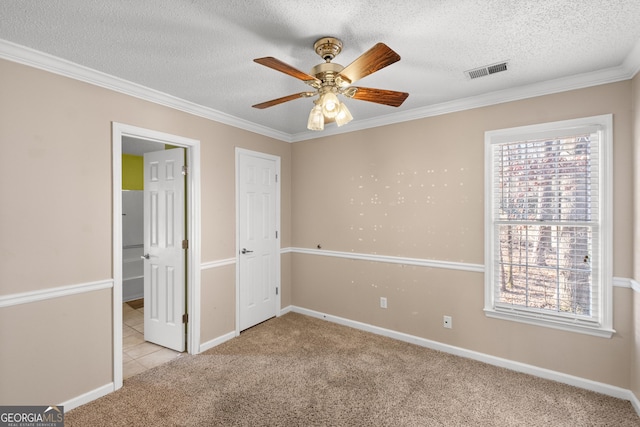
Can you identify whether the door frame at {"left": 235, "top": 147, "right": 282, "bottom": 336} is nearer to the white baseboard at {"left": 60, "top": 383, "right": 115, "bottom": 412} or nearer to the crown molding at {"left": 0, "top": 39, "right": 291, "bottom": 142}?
the crown molding at {"left": 0, "top": 39, "right": 291, "bottom": 142}

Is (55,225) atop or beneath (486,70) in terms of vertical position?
beneath

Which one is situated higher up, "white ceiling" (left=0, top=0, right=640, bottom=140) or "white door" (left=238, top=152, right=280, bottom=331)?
"white ceiling" (left=0, top=0, right=640, bottom=140)

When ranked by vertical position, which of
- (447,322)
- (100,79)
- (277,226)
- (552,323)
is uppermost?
(100,79)

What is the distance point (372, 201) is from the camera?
3.47m

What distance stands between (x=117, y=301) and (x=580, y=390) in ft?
12.3

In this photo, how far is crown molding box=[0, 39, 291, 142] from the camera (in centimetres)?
191

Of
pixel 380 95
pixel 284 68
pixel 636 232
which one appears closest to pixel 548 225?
pixel 636 232

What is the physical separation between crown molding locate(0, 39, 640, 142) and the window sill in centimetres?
189

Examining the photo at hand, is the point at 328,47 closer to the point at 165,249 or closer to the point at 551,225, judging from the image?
the point at 551,225

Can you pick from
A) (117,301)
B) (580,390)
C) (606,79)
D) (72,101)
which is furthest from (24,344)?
(606,79)

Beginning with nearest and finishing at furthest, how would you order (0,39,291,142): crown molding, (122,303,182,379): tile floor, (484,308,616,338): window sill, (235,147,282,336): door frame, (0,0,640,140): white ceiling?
1. (0,0,640,140): white ceiling
2. (0,39,291,142): crown molding
3. (484,308,616,338): window sill
4. (122,303,182,379): tile floor
5. (235,147,282,336): door frame

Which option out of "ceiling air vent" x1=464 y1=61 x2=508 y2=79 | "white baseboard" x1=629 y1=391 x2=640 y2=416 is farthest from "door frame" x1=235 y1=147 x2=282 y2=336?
"white baseboard" x1=629 y1=391 x2=640 y2=416

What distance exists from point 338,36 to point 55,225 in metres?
2.31

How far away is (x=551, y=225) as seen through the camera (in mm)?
2480
